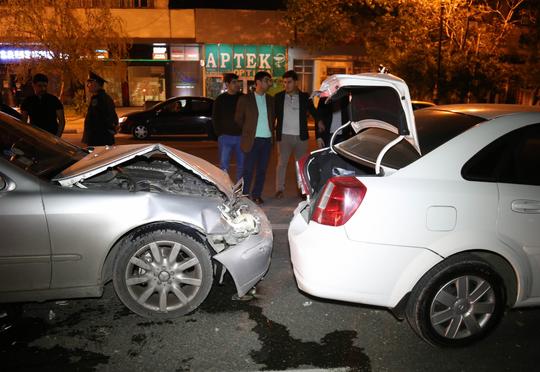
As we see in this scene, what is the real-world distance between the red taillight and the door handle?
3.44 ft

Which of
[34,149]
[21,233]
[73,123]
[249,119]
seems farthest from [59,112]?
[73,123]

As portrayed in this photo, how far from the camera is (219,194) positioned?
14.1 ft

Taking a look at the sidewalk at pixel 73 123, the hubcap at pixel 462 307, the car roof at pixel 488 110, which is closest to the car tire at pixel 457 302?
the hubcap at pixel 462 307

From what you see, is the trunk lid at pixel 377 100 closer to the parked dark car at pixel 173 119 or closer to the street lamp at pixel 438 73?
the parked dark car at pixel 173 119

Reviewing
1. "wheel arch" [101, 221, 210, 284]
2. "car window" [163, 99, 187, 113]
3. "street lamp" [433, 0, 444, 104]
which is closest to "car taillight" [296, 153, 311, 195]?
"wheel arch" [101, 221, 210, 284]

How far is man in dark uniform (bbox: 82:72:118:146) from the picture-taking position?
24.0 ft

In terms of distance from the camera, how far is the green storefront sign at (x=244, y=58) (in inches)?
904

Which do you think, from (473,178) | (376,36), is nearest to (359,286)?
(473,178)

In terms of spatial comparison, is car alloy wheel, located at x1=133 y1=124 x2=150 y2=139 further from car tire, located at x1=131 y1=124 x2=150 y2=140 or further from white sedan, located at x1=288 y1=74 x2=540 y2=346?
white sedan, located at x1=288 y1=74 x2=540 y2=346

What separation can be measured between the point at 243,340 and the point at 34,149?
8.57 feet

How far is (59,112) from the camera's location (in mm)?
7418

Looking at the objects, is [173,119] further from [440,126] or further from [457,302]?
[457,302]

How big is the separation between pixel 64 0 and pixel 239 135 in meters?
16.7

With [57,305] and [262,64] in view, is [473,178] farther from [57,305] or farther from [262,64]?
[262,64]
